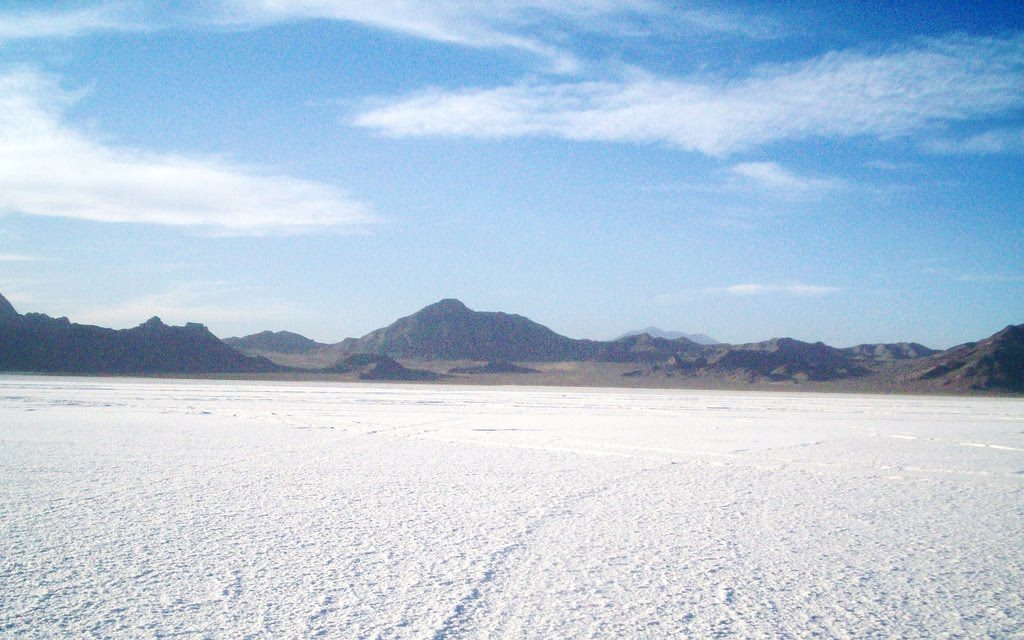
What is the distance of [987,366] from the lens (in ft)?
148

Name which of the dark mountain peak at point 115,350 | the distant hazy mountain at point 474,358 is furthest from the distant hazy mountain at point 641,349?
the dark mountain peak at point 115,350

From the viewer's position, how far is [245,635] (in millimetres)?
3543

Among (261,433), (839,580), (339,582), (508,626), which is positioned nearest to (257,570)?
(339,582)

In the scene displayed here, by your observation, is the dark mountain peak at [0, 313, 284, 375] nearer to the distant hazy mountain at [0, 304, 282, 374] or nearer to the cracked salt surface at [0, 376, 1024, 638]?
the distant hazy mountain at [0, 304, 282, 374]

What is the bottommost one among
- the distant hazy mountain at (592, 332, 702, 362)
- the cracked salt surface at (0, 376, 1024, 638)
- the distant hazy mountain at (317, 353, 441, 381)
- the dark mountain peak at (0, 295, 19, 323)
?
the cracked salt surface at (0, 376, 1024, 638)

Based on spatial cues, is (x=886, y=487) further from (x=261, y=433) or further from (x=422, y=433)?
(x=261, y=433)

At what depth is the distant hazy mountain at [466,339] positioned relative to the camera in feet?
264

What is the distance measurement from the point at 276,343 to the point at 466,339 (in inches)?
1096

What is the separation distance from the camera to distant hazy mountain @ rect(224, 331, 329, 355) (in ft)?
306

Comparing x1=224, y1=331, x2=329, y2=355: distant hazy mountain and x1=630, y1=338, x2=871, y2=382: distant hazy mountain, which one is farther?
x1=224, y1=331, x2=329, y2=355: distant hazy mountain

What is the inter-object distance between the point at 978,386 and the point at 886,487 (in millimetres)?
42289

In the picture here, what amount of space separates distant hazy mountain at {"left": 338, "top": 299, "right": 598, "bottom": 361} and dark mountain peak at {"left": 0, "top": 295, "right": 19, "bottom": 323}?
32.2 m

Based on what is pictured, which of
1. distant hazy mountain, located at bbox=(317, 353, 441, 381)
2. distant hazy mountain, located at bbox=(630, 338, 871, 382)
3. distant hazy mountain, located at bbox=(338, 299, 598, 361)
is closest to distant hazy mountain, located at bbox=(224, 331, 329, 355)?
distant hazy mountain, located at bbox=(338, 299, 598, 361)

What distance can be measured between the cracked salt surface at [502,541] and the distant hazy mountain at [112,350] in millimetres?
48735
